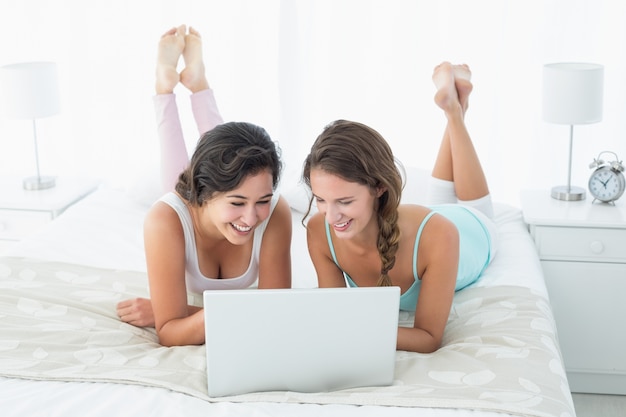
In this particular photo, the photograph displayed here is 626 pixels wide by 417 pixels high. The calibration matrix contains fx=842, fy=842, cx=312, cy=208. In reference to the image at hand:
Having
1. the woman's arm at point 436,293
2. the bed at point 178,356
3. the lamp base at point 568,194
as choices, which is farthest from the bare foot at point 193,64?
the lamp base at point 568,194

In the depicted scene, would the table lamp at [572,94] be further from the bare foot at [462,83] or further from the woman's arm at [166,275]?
the woman's arm at [166,275]

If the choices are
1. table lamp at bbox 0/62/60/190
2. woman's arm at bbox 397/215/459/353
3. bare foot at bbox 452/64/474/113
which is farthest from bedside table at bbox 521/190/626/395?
table lamp at bbox 0/62/60/190

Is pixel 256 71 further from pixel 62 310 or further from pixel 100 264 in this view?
pixel 62 310

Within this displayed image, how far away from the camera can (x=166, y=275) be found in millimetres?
2033

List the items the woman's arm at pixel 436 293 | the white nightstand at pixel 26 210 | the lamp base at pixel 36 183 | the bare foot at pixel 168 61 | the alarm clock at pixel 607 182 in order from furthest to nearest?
1. the lamp base at pixel 36 183
2. the white nightstand at pixel 26 210
3. the alarm clock at pixel 607 182
4. the bare foot at pixel 168 61
5. the woman's arm at pixel 436 293

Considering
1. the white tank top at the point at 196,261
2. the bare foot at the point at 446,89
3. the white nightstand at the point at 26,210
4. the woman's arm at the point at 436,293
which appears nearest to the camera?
the woman's arm at the point at 436,293

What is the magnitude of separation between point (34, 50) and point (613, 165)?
7.82ft

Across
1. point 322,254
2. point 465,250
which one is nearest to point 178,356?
point 322,254

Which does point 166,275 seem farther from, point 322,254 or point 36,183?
point 36,183

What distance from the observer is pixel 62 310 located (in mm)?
2143

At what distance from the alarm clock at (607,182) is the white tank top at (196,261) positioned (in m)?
1.23

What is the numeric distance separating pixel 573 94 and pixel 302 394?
157 cm

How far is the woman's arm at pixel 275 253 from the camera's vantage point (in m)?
2.15

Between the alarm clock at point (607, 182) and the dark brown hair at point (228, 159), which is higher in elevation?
the dark brown hair at point (228, 159)
